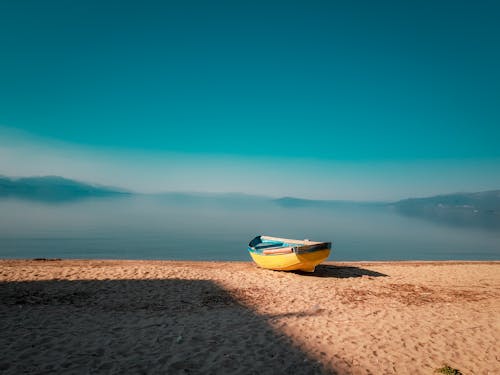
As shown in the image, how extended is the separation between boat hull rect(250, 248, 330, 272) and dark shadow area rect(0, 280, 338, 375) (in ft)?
16.5

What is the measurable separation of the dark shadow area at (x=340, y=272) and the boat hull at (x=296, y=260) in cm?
93

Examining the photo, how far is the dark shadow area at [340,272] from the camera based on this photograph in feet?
54.9

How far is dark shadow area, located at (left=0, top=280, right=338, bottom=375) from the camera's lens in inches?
232

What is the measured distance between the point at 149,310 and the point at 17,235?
121ft

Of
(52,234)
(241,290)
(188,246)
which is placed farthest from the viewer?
(52,234)

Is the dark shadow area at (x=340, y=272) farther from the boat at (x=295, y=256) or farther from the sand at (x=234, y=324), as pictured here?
the sand at (x=234, y=324)

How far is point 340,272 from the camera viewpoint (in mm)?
17734

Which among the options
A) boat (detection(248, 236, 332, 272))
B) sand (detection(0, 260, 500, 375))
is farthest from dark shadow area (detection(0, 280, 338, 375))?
boat (detection(248, 236, 332, 272))

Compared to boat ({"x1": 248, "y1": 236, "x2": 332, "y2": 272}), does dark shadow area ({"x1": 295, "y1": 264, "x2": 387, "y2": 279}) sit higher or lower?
lower

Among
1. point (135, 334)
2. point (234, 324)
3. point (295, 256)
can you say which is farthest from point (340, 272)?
point (135, 334)

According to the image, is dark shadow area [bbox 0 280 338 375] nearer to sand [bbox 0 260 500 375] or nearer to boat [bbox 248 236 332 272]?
sand [bbox 0 260 500 375]

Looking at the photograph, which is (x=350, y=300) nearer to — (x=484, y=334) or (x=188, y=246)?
(x=484, y=334)

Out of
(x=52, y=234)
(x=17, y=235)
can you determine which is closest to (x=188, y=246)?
(x=52, y=234)

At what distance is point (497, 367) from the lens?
21.6 feet
